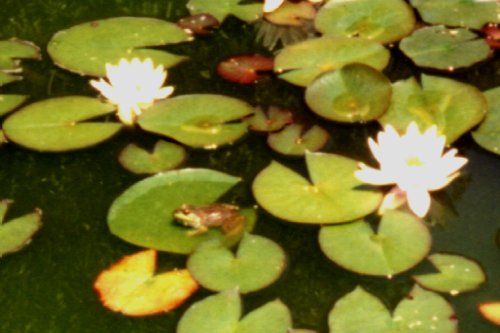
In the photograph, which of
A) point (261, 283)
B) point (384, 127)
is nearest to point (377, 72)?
point (384, 127)

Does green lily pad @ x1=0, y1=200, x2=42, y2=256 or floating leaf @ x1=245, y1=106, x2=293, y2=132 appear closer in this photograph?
green lily pad @ x1=0, y1=200, x2=42, y2=256

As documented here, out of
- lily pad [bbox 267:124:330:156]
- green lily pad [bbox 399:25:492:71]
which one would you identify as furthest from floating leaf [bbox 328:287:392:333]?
green lily pad [bbox 399:25:492:71]

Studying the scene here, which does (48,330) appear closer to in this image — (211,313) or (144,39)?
(211,313)

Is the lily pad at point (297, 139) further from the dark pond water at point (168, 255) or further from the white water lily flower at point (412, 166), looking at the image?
the white water lily flower at point (412, 166)

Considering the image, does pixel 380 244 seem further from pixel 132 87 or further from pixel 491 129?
pixel 132 87

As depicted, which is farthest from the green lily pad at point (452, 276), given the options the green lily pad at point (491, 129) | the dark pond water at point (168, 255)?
the green lily pad at point (491, 129)

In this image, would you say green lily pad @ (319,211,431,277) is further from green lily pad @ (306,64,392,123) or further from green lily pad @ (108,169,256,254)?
green lily pad @ (306,64,392,123)

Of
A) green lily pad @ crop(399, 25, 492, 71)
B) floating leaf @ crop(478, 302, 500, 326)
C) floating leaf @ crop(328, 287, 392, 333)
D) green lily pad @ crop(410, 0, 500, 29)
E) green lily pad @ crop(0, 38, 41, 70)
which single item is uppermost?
green lily pad @ crop(410, 0, 500, 29)

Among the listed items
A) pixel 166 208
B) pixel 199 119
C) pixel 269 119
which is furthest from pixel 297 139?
pixel 166 208
